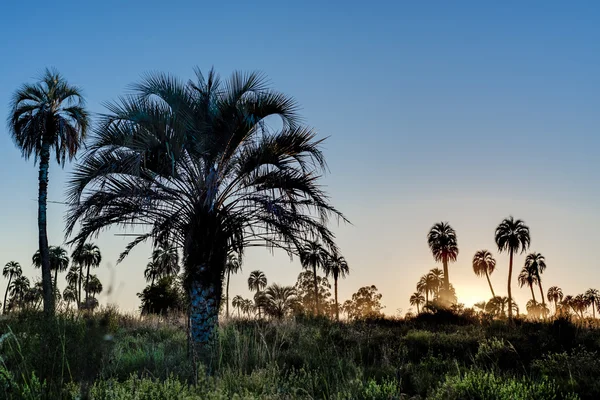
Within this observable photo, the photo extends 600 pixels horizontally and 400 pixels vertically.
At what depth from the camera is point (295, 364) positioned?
1071 cm

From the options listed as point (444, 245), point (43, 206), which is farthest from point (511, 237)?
point (43, 206)

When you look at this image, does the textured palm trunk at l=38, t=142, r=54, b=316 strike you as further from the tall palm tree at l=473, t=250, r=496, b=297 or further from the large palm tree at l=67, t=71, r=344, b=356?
the tall palm tree at l=473, t=250, r=496, b=297

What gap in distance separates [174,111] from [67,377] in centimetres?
812

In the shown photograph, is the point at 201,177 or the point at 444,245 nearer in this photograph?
the point at 201,177

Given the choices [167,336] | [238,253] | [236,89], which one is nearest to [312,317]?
[167,336]

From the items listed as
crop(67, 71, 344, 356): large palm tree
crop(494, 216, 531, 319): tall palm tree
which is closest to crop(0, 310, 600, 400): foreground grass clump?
crop(67, 71, 344, 356): large palm tree

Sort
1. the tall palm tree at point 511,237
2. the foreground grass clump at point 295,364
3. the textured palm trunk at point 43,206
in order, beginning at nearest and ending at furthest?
the foreground grass clump at point 295,364
the textured palm trunk at point 43,206
the tall palm tree at point 511,237

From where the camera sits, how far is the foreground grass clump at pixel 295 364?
17.2 feet

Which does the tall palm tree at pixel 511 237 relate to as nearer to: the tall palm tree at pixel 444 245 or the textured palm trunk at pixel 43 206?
the tall palm tree at pixel 444 245

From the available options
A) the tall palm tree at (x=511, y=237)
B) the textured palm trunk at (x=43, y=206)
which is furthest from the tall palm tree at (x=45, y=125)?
the tall palm tree at (x=511, y=237)

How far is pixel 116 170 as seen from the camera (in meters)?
12.0

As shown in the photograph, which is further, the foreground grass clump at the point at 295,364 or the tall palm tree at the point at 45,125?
the tall palm tree at the point at 45,125

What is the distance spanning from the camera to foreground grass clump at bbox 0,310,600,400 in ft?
17.2

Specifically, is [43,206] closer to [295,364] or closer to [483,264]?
[295,364]
